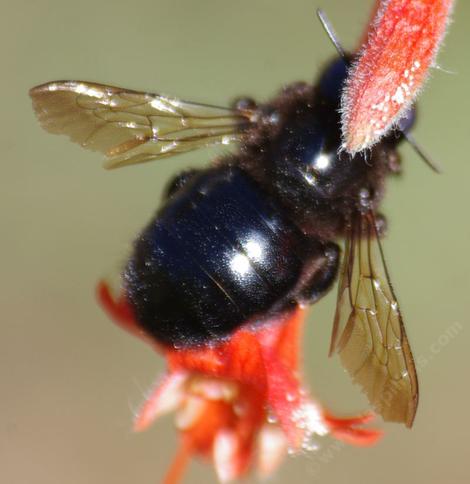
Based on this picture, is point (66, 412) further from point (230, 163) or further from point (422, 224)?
point (230, 163)

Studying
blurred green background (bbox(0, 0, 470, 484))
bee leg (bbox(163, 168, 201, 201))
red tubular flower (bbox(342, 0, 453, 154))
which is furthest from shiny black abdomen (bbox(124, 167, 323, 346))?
blurred green background (bbox(0, 0, 470, 484))

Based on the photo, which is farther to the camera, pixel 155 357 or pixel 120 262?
pixel 155 357

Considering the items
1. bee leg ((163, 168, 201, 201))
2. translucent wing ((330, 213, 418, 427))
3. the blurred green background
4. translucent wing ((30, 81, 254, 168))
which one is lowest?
the blurred green background

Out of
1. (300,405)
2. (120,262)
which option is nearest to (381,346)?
(300,405)

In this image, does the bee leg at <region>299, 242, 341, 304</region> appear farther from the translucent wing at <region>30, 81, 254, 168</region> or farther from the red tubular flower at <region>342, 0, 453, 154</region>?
the translucent wing at <region>30, 81, 254, 168</region>

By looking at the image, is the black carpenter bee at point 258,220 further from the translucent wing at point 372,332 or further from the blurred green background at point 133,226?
the blurred green background at point 133,226

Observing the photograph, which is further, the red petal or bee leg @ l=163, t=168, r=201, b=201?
bee leg @ l=163, t=168, r=201, b=201

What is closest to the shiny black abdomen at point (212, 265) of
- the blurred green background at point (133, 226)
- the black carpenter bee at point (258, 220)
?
the black carpenter bee at point (258, 220)
